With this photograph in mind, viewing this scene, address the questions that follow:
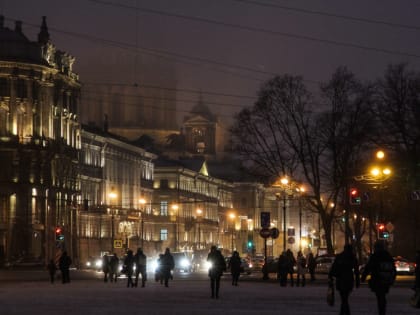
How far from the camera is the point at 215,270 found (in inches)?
1597

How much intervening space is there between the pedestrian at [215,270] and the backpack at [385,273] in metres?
13.4

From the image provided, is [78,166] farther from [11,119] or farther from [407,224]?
[407,224]

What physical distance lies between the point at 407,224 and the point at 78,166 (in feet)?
157

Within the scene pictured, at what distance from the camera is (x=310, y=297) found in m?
41.8

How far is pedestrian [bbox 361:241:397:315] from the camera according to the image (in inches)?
1065

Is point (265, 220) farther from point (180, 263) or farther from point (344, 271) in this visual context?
point (344, 271)

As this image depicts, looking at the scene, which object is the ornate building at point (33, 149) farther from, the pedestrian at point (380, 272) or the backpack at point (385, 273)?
the backpack at point (385, 273)

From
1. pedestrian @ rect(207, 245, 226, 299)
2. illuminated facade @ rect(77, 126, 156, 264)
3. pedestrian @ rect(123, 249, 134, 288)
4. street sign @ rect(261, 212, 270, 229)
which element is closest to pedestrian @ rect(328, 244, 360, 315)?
pedestrian @ rect(207, 245, 226, 299)

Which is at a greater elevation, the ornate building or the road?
the ornate building

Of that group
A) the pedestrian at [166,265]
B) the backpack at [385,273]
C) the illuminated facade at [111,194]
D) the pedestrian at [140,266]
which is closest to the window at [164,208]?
the illuminated facade at [111,194]

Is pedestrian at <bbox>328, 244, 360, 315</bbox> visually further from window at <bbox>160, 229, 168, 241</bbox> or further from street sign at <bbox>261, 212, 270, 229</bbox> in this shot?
window at <bbox>160, 229, 168, 241</bbox>

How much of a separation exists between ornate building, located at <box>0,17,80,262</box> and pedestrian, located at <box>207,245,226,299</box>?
7191cm

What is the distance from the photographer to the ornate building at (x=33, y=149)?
375 ft

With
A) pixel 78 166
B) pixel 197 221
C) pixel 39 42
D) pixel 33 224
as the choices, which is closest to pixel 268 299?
pixel 33 224
